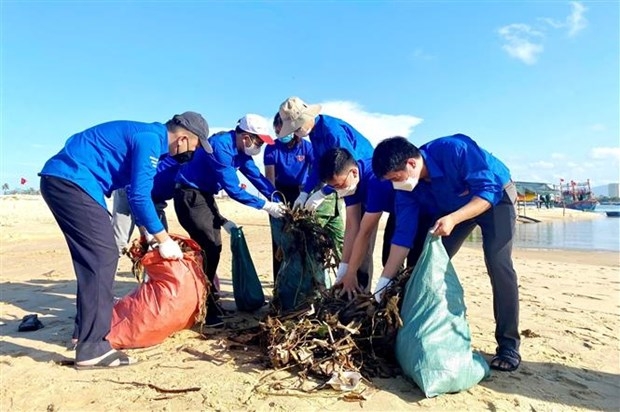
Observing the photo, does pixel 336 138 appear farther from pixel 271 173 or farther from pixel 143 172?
pixel 143 172

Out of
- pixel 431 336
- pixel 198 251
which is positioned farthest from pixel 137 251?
pixel 431 336

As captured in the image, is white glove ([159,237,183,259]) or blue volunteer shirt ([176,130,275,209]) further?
blue volunteer shirt ([176,130,275,209])

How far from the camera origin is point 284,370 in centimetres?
252

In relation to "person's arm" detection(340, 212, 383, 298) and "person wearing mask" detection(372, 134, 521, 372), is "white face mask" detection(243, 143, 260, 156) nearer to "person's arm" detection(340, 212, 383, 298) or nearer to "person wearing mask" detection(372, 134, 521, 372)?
"person's arm" detection(340, 212, 383, 298)

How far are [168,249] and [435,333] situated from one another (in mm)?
1771

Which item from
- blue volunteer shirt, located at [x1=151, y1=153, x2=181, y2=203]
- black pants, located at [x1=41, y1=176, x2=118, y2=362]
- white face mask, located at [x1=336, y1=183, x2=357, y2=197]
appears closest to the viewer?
black pants, located at [x1=41, y1=176, x2=118, y2=362]

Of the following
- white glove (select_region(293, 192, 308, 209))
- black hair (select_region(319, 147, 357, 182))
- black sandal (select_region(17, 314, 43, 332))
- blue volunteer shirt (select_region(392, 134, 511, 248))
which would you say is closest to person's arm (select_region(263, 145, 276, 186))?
white glove (select_region(293, 192, 308, 209))

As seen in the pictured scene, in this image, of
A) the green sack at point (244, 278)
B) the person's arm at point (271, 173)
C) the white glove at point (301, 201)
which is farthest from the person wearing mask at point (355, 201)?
the person's arm at point (271, 173)

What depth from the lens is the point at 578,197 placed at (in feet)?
178

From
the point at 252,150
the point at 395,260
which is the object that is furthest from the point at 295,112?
the point at 395,260

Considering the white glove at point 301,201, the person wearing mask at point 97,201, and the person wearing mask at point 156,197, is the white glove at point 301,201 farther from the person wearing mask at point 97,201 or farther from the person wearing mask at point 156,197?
the person wearing mask at point 97,201

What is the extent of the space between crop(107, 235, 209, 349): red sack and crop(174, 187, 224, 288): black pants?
433mm

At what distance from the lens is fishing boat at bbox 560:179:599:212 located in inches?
1998

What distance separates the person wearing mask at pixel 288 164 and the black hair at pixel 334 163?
123cm
